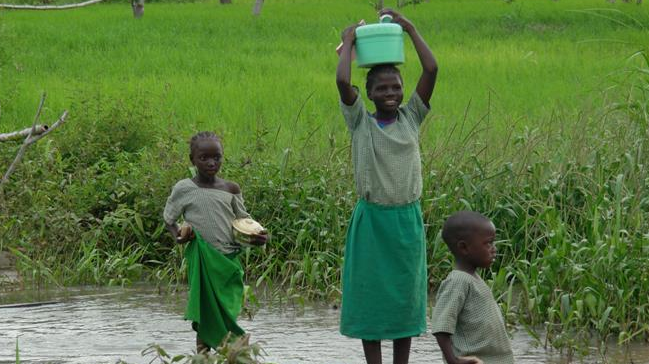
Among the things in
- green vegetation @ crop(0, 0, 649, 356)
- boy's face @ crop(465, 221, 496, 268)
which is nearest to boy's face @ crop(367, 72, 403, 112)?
boy's face @ crop(465, 221, 496, 268)

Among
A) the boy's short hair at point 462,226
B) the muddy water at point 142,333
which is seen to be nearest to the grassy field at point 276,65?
the muddy water at point 142,333

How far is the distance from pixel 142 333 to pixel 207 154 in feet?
4.26

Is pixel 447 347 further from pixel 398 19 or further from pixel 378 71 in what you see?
pixel 398 19

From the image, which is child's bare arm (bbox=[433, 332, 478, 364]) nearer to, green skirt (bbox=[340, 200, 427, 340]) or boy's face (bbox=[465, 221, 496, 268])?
boy's face (bbox=[465, 221, 496, 268])

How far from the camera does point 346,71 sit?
4.56 meters

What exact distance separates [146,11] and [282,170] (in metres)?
21.7

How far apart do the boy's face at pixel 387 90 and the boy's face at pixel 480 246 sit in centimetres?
106

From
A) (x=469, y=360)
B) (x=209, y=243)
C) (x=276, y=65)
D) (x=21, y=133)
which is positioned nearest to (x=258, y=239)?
(x=209, y=243)

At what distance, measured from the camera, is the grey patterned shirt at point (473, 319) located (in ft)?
11.8

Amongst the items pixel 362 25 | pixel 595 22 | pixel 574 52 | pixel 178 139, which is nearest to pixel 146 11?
pixel 595 22

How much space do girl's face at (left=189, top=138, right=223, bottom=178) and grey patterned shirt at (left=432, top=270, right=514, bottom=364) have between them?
169cm

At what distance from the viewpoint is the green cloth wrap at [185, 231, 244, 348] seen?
16.4ft

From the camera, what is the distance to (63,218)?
24.8 ft

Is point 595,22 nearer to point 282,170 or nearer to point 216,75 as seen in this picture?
point 216,75
